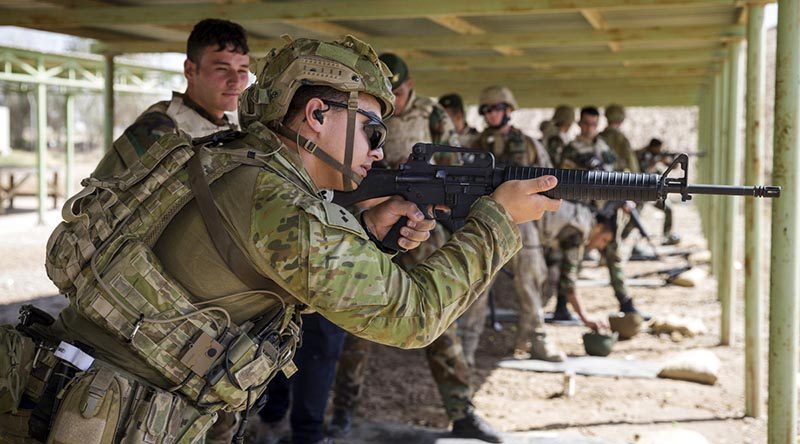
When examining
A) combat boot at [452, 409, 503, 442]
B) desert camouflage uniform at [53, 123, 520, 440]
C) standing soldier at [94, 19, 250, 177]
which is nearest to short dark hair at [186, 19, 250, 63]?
standing soldier at [94, 19, 250, 177]

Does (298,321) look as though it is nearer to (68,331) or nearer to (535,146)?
(68,331)

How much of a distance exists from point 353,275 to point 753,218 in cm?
419

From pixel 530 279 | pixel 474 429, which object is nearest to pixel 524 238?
pixel 530 279

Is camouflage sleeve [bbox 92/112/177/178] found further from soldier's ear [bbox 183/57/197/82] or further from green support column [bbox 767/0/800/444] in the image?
green support column [bbox 767/0/800/444]

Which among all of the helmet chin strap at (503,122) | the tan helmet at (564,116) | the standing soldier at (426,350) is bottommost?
the standing soldier at (426,350)

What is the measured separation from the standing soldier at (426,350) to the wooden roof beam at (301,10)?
788 millimetres

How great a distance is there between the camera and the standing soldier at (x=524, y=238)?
748 cm

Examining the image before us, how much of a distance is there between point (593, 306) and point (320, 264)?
9.00 meters

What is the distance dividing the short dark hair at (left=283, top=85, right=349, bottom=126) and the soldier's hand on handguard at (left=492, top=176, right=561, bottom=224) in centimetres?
57

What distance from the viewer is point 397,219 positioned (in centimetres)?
299

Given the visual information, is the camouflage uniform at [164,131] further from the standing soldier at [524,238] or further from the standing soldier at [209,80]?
the standing soldier at [524,238]

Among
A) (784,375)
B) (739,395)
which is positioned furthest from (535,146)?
(784,375)

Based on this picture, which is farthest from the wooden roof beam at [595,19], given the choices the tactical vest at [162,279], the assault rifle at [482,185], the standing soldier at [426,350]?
the tactical vest at [162,279]

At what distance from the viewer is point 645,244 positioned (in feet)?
56.3
